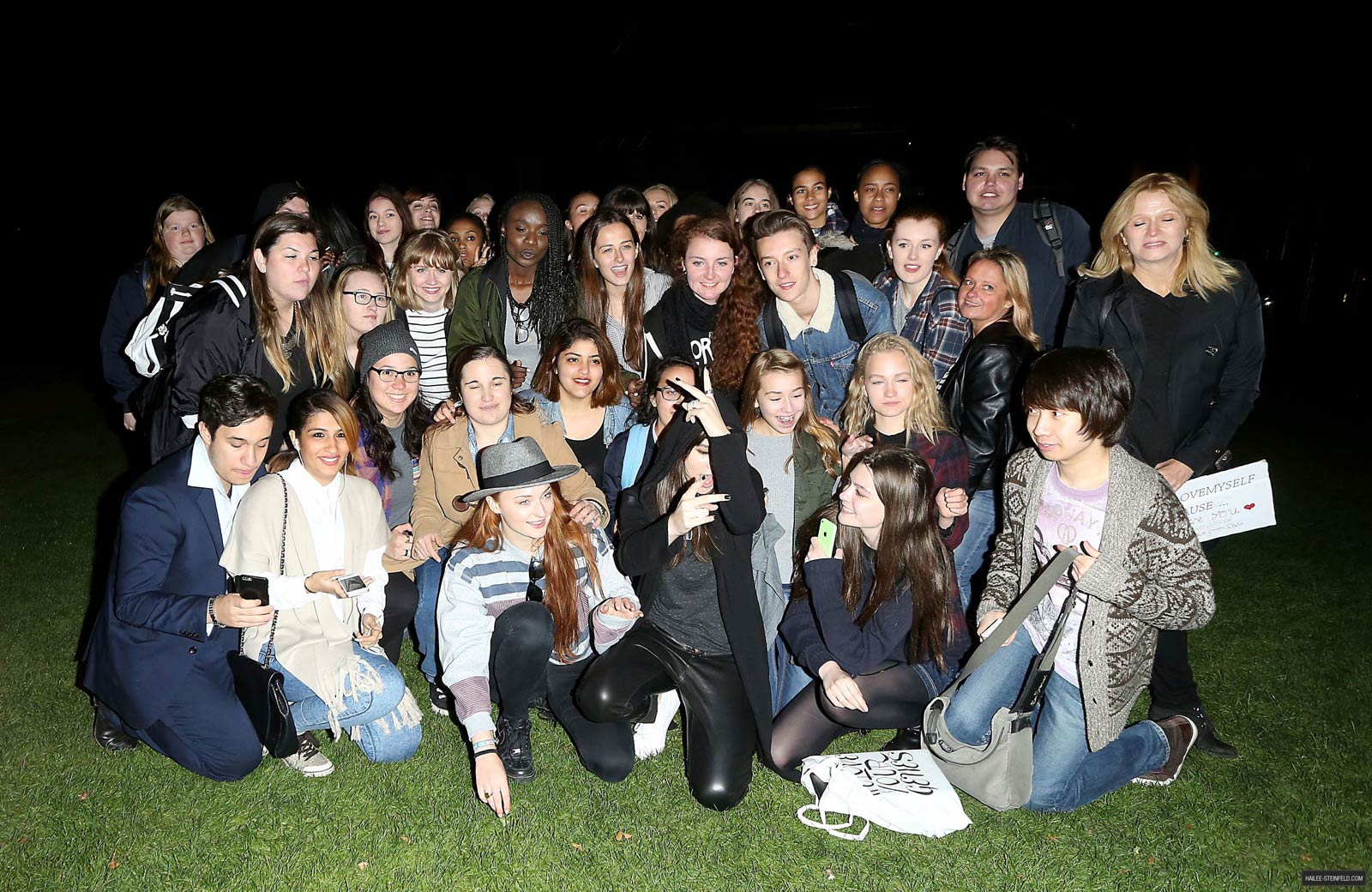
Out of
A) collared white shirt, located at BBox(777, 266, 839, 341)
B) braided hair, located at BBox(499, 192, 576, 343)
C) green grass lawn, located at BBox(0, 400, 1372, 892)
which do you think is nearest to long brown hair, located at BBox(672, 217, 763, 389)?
collared white shirt, located at BBox(777, 266, 839, 341)

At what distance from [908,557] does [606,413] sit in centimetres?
187

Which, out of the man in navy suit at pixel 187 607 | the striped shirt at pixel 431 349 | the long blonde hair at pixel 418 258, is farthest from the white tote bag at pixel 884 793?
the long blonde hair at pixel 418 258

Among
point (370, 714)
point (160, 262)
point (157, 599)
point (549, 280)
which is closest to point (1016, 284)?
point (549, 280)

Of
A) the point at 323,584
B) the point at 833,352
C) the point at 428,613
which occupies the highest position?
the point at 833,352

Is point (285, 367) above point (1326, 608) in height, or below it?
above

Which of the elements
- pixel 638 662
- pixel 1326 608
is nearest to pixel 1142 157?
pixel 1326 608

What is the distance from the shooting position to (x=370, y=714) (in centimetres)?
362

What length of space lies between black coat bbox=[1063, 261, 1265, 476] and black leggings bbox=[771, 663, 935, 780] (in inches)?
57.4

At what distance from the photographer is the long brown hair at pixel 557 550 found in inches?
147

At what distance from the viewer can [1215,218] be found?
1766 centimetres

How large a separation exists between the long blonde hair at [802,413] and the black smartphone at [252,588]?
2.14 meters

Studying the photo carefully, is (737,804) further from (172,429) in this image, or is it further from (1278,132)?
(1278,132)

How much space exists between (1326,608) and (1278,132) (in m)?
15.4

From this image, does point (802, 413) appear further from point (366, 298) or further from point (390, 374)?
point (366, 298)
